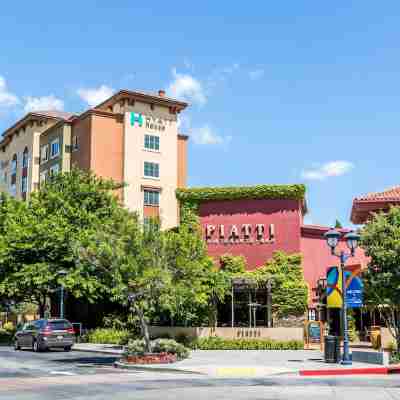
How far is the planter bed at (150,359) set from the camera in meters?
23.2

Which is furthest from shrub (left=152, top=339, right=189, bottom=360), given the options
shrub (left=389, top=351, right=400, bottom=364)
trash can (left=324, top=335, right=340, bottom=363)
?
shrub (left=389, top=351, right=400, bottom=364)

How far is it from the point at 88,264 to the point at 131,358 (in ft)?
13.9

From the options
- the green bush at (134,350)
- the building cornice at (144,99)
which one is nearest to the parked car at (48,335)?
the green bush at (134,350)

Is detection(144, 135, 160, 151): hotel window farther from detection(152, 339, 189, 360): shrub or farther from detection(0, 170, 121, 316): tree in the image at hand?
detection(152, 339, 189, 360): shrub

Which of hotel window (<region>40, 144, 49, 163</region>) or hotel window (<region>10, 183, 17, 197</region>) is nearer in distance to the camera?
hotel window (<region>40, 144, 49, 163</region>)

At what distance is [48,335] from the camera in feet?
104

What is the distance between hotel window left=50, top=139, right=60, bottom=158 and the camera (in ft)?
212

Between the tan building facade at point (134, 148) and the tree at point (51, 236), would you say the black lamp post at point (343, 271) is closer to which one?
the tree at point (51, 236)

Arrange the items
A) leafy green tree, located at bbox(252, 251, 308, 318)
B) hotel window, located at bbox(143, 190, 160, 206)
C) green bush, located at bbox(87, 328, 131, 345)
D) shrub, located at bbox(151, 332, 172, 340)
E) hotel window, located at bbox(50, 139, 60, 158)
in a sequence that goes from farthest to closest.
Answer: hotel window, located at bbox(50, 139, 60, 158) → hotel window, located at bbox(143, 190, 160, 206) → green bush, located at bbox(87, 328, 131, 345) → shrub, located at bbox(151, 332, 172, 340) → leafy green tree, located at bbox(252, 251, 308, 318)

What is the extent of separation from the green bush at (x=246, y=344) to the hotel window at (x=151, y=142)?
102ft

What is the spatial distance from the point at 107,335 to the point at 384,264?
1812cm

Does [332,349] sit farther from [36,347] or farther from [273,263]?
[36,347]

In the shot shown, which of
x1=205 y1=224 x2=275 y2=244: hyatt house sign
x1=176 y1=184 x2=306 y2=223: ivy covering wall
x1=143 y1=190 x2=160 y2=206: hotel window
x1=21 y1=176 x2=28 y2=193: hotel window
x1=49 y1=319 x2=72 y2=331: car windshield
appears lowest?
x1=49 y1=319 x2=72 y2=331: car windshield

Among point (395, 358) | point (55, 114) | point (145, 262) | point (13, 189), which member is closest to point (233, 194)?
point (145, 262)
